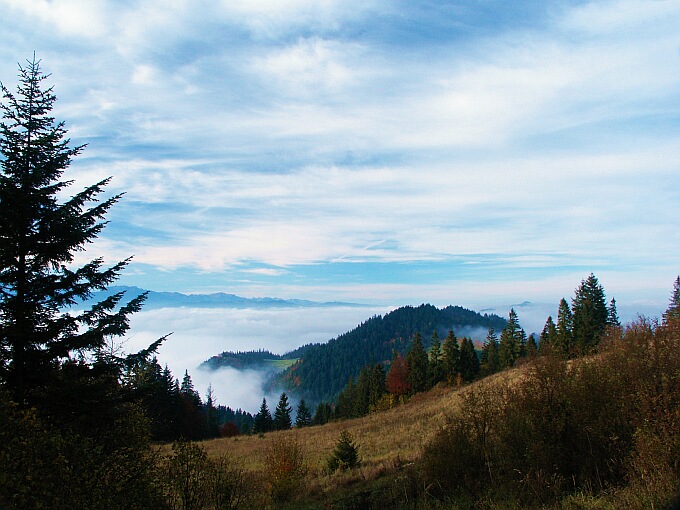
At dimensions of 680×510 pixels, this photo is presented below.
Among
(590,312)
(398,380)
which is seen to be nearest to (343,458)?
(590,312)

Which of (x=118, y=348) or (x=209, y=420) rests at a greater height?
(x=118, y=348)

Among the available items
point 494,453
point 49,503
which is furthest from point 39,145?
point 494,453

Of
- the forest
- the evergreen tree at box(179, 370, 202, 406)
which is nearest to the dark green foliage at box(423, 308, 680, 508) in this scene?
the forest

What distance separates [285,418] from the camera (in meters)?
65.4

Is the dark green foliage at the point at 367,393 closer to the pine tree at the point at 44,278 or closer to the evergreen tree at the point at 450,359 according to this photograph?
the evergreen tree at the point at 450,359

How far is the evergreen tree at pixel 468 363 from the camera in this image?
58844 millimetres

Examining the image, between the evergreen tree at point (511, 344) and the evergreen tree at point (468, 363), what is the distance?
4.45 meters

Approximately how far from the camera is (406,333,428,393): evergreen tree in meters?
60.1

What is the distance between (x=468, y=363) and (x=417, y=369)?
8.27 m

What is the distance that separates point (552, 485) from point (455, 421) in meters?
3.25

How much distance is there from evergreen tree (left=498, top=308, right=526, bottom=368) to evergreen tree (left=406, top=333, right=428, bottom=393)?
1203cm

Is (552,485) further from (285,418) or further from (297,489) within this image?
(285,418)

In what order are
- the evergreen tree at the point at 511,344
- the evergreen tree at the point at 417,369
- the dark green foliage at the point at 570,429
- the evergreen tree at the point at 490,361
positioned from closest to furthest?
the dark green foliage at the point at 570,429
the evergreen tree at the point at 511,344
the evergreen tree at the point at 417,369
the evergreen tree at the point at 490,361

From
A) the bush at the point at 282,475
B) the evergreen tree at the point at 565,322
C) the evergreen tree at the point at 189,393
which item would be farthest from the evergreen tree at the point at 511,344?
the evergreen tree at the point at 189,393
